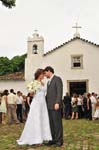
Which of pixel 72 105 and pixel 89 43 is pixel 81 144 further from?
pixel 89 43

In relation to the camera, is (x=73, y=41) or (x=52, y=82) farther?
(x=73, y=41)

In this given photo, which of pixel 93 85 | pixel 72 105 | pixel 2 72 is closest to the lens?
pixel 72 105

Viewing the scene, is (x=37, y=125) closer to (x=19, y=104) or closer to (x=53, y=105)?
(x=53, y=105)

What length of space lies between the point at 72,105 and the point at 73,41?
35.7ft

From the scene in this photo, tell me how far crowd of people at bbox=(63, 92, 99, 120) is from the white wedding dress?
13.8 meters

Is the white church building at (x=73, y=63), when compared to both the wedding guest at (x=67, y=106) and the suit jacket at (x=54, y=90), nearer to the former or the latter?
the wedding guest at (x=67, y=106)

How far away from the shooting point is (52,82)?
10531 mm

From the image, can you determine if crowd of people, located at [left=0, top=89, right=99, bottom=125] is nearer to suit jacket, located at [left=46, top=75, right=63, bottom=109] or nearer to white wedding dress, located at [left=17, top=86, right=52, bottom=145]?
white wedding dress, located at [left=17, top=86, right=52, bottom=145]

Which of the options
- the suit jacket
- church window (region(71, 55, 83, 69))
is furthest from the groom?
church window (region(71, 55, 83, 69))

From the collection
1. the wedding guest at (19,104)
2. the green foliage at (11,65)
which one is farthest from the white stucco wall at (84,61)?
the green foliage at (11,65)

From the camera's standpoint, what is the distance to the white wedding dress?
10656 mm

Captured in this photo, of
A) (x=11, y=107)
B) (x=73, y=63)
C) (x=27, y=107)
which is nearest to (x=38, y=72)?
(x=11, y=107)

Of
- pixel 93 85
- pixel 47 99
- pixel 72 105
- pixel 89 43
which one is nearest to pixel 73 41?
pixel 89 43

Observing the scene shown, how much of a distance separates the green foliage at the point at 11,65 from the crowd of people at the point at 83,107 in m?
37.4
